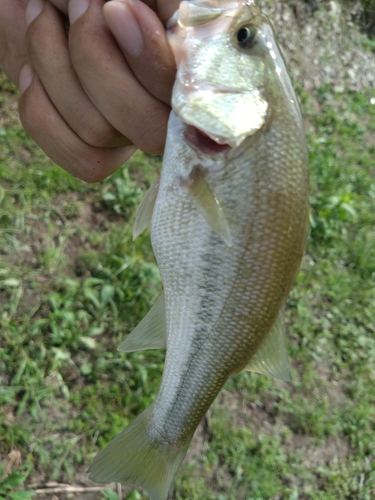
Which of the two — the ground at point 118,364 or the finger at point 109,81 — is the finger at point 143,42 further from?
the ground at point 118,364

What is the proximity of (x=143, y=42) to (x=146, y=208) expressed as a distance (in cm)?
49

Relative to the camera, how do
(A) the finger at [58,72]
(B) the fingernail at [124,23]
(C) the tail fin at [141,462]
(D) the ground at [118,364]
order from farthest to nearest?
(D) the ground at [118,364], (C) the tail fin at [141,462], (A) the finger at [58,72], (B) the fingernail at [124,23]

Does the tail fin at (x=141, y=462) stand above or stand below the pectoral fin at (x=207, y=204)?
below

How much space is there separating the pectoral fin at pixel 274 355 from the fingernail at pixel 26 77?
43.6 inches

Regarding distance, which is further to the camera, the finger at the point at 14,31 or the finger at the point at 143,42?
the finger at the point at 14,31

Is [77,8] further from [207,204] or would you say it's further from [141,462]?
[141,462]

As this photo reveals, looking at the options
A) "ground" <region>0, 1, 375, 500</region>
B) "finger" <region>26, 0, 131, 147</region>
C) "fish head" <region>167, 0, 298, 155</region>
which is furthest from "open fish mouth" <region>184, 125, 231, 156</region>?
"ground" <region>0, 1, 375, 500</region>

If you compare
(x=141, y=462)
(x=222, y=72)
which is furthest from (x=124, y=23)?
(x=141, y=462)

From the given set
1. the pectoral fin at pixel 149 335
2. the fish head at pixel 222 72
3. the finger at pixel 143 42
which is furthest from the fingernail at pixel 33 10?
the pectoral fin at pixel 149 335

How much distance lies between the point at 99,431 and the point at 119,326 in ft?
1.99

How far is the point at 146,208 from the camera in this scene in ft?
4.87

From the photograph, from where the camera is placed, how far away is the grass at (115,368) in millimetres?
2463

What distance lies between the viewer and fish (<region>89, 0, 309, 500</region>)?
132 cm

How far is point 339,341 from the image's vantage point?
376 centimetres
